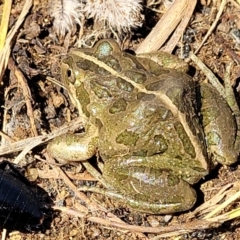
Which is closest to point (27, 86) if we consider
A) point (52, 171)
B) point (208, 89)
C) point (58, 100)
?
point (58, 100)

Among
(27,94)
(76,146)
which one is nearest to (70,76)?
(27,94)

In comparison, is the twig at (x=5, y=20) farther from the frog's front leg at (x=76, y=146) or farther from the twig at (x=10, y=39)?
the frog's front leg at (x=76, y=146)

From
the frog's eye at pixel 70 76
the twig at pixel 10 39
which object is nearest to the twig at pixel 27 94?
the twig at pixel 10 39

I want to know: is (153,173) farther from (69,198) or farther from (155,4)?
(155,4)

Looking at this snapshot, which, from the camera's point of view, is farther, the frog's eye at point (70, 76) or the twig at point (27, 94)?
the twig at point (27, 94)

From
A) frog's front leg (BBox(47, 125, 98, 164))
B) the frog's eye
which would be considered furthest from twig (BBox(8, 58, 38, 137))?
the frog's eye

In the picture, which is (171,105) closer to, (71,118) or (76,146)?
(76,146)
